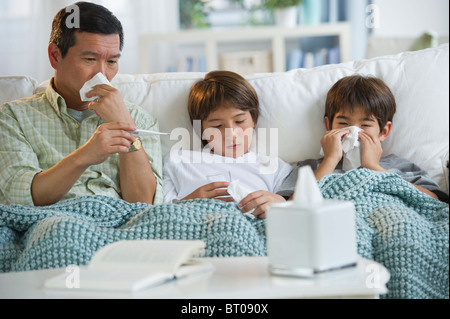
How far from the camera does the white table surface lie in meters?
0.70

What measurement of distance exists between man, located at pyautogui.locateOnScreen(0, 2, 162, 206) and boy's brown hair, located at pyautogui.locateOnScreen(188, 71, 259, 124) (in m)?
0.13

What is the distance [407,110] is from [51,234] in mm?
1022

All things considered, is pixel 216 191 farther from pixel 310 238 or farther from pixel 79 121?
pixel 310 238

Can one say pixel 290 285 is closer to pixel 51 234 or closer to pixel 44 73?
pixel 51 234

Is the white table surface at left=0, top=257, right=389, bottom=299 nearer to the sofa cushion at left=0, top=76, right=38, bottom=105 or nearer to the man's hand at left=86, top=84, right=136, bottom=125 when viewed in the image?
the man's hand at left=86, top=84, right=136, bottom=125

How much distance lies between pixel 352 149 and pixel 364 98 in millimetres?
136

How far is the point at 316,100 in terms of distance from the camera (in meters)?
1.60

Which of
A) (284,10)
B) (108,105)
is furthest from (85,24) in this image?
(284,10)

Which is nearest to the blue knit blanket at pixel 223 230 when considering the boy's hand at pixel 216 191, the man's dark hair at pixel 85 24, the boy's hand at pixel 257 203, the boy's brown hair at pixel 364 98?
the boy's hand at pixel 257 203

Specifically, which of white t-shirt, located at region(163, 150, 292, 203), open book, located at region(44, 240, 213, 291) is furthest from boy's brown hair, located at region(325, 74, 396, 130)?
open book, located at region(44, 240, 213, 291)

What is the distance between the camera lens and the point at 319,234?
2.35 feet
